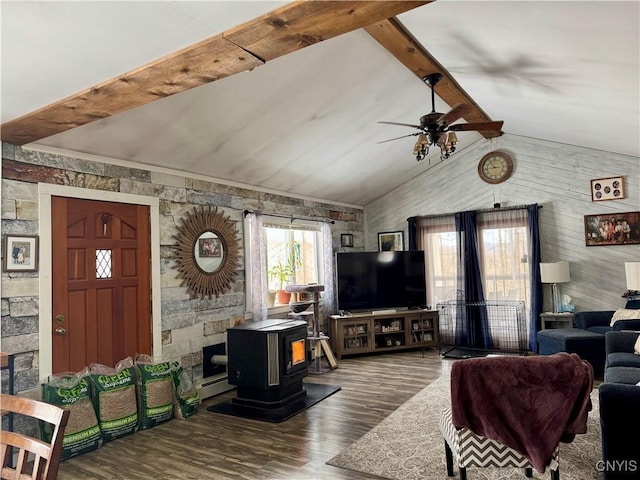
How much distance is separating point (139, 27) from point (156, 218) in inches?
98.4

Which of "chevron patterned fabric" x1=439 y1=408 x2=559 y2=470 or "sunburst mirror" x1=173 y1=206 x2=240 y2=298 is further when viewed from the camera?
"sunburst mirror" x1=173 y1=206 x2=240 y2=298

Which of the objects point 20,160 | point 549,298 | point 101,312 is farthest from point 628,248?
point 20,160

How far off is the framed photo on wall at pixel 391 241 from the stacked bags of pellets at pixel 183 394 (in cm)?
Answer: 450

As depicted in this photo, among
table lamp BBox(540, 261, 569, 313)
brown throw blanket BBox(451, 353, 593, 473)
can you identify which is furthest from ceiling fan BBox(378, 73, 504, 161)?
table lamp BBox(540, 261, 569, 313)

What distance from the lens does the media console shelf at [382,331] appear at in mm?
6453

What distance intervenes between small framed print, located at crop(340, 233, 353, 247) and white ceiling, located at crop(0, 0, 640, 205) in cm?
116

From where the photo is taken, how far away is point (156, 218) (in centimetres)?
436

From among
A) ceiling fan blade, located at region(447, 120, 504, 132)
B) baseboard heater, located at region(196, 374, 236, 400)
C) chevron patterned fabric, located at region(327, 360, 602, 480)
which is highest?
ceiling fan blade, located at region(447, 120, 504, 132)

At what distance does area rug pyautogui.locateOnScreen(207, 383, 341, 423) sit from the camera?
4.02 meters

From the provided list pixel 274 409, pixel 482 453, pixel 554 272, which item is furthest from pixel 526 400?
pixel 554 272

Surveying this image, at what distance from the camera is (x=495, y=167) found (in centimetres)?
680

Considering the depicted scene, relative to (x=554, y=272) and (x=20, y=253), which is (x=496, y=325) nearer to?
(x=554, y=272)

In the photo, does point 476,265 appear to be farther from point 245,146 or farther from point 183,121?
point 183,121

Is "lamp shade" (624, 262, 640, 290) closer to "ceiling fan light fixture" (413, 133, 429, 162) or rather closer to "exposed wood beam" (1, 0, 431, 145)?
"ceiling fan light fixture" (413, 133, 429, 162)
